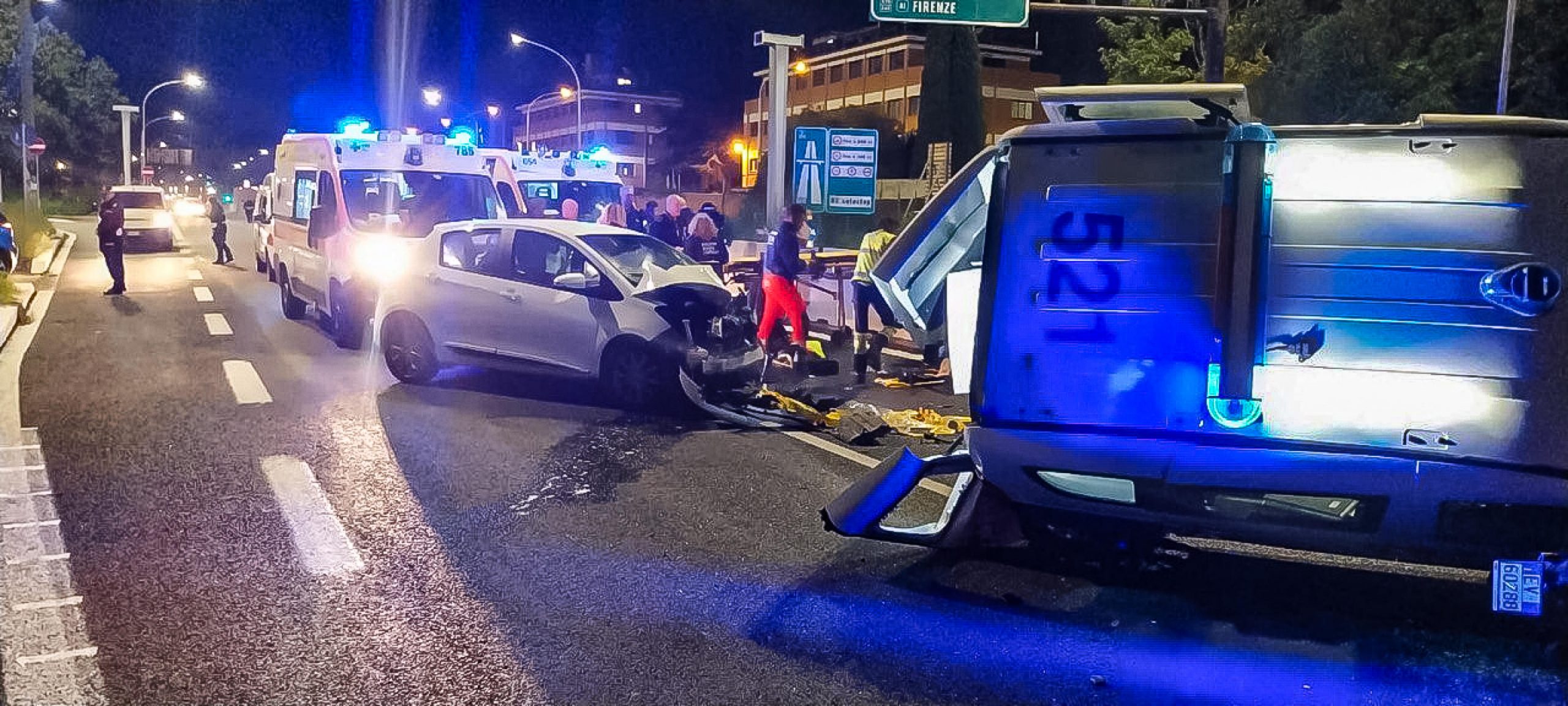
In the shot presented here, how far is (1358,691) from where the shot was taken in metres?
4.25

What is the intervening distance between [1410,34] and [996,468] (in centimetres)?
2399

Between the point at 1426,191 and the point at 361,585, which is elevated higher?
the point at 1426,191

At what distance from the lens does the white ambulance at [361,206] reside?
13062 millimetres

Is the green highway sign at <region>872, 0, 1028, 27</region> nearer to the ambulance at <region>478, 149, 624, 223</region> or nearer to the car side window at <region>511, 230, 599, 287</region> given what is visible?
the ambulance at <region>478, 149, 624, 223</region>

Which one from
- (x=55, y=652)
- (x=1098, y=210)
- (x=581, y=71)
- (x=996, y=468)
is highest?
(x=581, y=71)

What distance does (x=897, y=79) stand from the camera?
57.0m

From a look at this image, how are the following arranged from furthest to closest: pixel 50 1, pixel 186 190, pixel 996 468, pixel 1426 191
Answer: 1. pixel 186 190
2. pixel 50 1
3. pixel 996 468
4. pixel 1426 191

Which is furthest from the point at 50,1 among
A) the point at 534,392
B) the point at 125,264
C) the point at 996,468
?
the point at 996,468

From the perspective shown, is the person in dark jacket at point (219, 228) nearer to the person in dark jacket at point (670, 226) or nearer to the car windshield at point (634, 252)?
the person in dark jacket at point (670, 226)

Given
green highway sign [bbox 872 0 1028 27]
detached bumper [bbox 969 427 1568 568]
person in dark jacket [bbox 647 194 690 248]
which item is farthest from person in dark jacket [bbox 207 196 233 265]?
detached bumper [bbox 969 427 1568 568]

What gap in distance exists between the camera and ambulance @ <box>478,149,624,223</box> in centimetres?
1581

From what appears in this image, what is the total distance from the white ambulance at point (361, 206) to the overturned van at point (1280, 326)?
896cm

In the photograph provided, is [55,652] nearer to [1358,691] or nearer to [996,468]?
[996,468]

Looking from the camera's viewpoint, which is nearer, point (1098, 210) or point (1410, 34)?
point (1098, 210)
